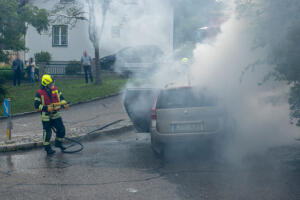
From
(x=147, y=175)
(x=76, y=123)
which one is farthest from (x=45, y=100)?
(x=76, y=123)

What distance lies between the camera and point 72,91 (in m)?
17.2

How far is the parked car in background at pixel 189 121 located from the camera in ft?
24.0

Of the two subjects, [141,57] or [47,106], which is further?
[141,57]

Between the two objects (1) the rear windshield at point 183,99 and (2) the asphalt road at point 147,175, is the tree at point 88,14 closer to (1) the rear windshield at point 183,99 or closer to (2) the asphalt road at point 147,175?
(1) the rear windshield at point 183,99

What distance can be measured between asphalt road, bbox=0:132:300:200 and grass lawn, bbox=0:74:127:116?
20.3ft

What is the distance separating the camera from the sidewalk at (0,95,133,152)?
31.8 feet

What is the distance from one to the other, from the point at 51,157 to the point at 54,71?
1577cm

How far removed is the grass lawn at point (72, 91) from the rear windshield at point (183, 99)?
7.88m

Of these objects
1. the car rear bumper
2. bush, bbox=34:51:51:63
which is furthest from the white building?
bush, bbox=34:51:51:63

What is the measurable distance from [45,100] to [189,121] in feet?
11.1

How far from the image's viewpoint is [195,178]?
6.34m

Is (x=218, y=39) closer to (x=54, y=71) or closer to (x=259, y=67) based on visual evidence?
(x=259, y=67)

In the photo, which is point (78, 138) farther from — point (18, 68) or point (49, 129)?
point (18, 68)

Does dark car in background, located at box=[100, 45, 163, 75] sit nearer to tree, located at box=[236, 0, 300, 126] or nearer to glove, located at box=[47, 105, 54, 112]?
glove, located at box=[47, 105, 54, 112]
